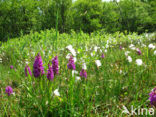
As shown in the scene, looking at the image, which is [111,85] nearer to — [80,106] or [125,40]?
[80,106]

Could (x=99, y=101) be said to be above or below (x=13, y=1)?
below

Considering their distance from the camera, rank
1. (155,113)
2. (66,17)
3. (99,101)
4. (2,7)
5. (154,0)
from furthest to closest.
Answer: (154,0) → (66,17) → (2,7) → (99,101) → (155,113)

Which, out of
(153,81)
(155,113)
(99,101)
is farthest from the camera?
(153,81)

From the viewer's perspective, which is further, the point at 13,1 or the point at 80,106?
the point at 13,1

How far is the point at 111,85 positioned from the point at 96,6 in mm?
31172

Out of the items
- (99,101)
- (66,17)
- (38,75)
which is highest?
(66,17)

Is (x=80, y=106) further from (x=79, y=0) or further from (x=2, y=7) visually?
(x=79, y=0)

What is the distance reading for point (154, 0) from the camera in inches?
1289

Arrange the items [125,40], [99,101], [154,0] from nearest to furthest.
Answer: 1. [99,101]
2. [125,40]
3. [154,0]

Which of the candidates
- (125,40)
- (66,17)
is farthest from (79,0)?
(125,40)

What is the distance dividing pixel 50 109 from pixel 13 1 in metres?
30.0

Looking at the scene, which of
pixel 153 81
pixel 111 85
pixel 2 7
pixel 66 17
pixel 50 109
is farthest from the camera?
pixel 66 17

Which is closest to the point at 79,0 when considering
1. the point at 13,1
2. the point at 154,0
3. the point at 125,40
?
the point at 13,1

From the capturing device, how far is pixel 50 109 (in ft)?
→ 4.62
